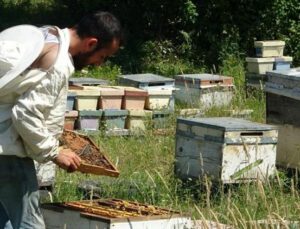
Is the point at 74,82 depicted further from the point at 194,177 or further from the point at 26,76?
the point at 26,76

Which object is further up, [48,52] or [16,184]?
[48,52]

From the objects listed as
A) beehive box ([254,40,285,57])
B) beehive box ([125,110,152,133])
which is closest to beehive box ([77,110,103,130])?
beehive box ([125,110,152,133])

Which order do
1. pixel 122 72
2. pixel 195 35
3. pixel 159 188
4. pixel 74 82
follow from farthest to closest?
pixel 195 35, pixel 122 72, pixel 74 82, pixel 159 188

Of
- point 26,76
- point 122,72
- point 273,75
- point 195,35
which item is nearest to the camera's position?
point 26,76

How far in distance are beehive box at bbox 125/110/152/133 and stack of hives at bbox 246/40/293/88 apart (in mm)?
2230

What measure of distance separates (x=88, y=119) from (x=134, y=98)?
1.89ft

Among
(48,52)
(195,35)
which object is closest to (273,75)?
(48,52)

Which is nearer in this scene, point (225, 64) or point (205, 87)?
point (205, 87)

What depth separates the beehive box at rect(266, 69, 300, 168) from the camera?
6926 mm

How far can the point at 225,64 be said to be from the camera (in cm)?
1376

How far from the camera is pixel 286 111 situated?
7059 millimetres

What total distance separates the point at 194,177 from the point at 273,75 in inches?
45.9

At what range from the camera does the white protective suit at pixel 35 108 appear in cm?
402

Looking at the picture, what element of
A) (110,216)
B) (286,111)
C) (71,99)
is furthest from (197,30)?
(110,216)
